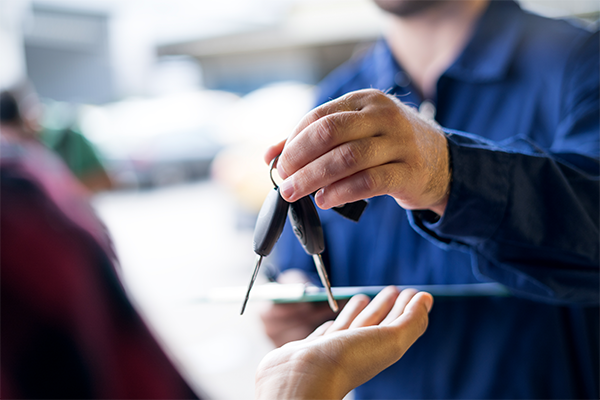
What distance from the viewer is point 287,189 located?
0.38 meters

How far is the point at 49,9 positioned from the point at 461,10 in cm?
761

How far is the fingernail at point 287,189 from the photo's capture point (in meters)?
0.38

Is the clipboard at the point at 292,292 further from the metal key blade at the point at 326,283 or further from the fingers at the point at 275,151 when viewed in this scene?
the fingers at the point at 275,151

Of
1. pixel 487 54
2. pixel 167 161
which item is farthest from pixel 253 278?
pixel 167 161

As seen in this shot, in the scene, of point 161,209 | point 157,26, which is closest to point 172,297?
point 161,209

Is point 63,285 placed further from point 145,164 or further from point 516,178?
point 145,164

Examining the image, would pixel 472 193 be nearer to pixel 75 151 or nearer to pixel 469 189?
pixel 469 189

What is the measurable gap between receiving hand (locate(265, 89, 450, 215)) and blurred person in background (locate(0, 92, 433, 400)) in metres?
0.13

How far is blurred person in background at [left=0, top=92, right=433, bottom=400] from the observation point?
1.55 feet

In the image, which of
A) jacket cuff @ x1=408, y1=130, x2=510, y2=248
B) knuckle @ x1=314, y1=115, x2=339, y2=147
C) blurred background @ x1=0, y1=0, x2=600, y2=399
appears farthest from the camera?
blurred background @ x1=0, y1=0, x2=600, y2=399

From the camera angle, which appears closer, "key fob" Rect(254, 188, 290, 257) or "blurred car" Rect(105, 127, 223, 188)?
"key fob" Rect(254, 188, 290, 257)

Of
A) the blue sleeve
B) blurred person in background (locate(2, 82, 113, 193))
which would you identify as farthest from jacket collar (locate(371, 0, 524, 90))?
blurred person in background (locate(2, 82, 113, 193))

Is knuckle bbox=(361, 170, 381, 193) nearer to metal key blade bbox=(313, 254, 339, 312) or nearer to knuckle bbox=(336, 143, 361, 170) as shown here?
knuckle bbox=(336, 143, 361, 170)

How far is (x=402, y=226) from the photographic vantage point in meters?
0.69
